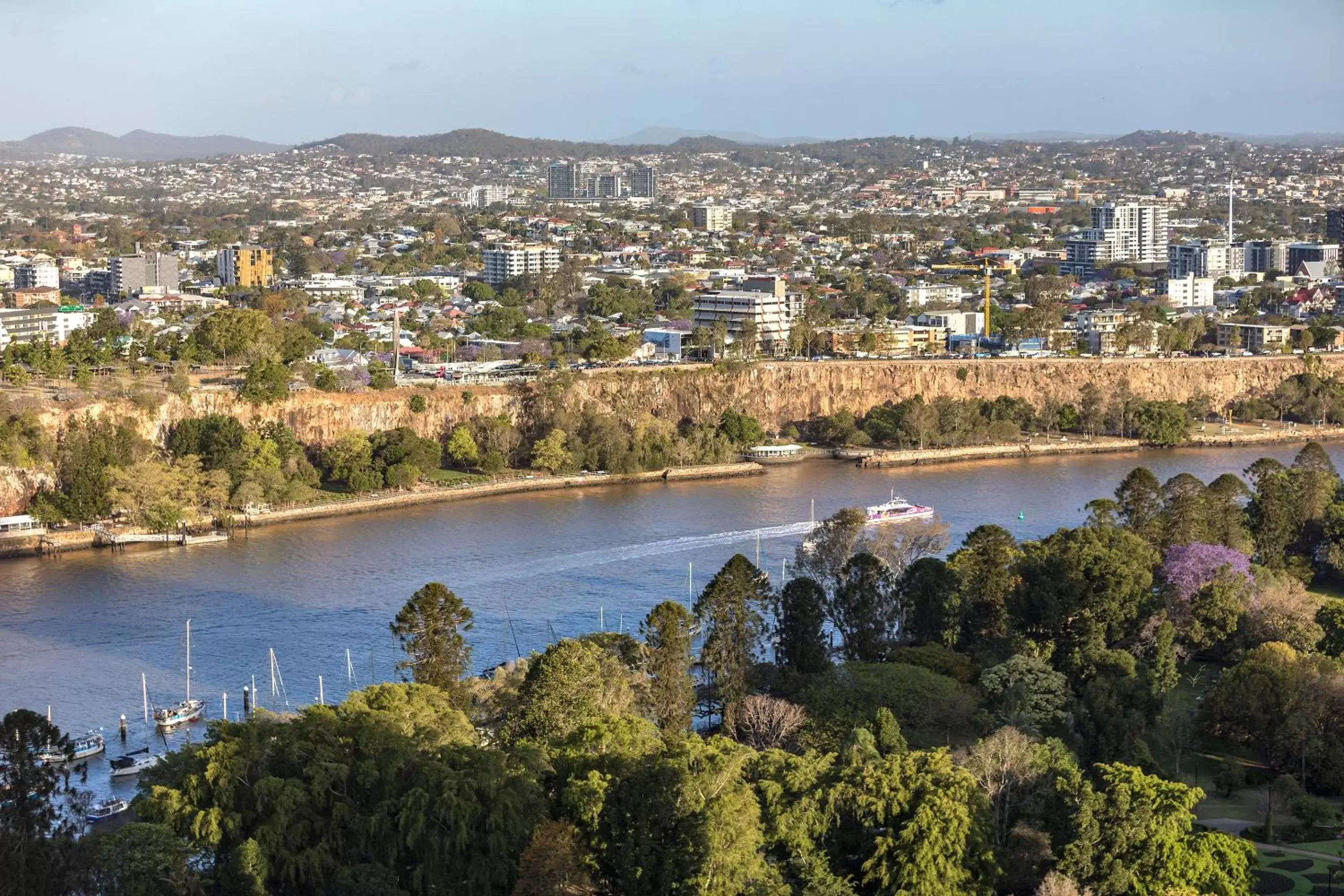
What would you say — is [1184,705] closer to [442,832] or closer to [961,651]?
[961,651]

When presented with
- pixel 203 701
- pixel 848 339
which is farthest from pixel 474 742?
pixel 848 339

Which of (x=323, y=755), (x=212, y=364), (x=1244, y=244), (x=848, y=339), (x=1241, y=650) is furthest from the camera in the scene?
(x=1244, y=244)

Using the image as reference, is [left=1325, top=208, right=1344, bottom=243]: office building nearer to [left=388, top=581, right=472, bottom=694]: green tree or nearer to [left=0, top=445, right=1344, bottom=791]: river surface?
[left=0, top=445, right=1344, bottom=791]: river surface

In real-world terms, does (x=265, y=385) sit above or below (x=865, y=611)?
above

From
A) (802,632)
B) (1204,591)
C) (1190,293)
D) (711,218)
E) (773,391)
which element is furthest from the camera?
(711,218)

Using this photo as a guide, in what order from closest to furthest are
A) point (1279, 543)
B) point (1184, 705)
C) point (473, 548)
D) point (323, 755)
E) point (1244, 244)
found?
point (323, 755), point (1184, 705), point (1279, 543), point (473, 548), point (1244, 244)

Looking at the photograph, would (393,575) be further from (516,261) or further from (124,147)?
(124,147)

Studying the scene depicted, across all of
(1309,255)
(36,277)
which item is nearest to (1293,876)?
(36,277)
